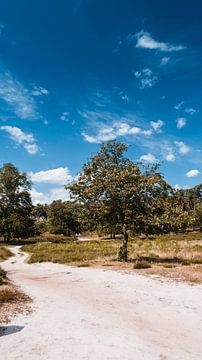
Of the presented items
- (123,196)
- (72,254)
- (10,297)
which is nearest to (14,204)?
(72,254)

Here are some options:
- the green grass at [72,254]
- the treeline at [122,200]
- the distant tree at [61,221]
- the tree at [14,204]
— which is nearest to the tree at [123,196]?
the treeline at [122,200]

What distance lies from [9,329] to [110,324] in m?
2.66

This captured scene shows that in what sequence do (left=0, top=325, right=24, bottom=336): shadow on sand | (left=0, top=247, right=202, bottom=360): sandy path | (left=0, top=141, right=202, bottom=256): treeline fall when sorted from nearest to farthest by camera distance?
(left=0, top=247, right=202, bottom=360): sandy path
(left=0, top=325, right=24, bottom=336): shadow on sand
(left=0, top=141, right=202, bottom=256): treeline

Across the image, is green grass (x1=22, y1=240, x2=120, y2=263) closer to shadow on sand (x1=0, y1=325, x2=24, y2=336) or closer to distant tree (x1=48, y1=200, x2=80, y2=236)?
shadow on sand (x1=0, y1=325, x2=24, y2=336)

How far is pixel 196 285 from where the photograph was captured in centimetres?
1270

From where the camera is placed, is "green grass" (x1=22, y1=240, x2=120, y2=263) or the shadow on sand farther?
"green grass" (x1=22, y1=240, x2=120, y2=263)

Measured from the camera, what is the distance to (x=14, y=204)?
6000cm

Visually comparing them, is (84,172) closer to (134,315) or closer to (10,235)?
(134,315)

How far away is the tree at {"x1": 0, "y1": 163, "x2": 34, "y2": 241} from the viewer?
56750mm

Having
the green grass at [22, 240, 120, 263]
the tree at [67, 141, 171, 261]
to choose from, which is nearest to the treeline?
the tree at [67, 141, 171, 261]

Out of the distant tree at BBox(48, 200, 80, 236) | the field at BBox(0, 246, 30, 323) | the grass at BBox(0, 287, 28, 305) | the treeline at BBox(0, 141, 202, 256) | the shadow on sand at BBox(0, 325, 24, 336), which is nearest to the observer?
the shadow on sand at BBox(0, 325, 24, 336)

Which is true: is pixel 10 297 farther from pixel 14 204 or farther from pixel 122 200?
pixel 14 204

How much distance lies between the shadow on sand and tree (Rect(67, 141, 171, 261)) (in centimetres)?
1530

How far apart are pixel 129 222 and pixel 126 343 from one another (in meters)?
16.6
